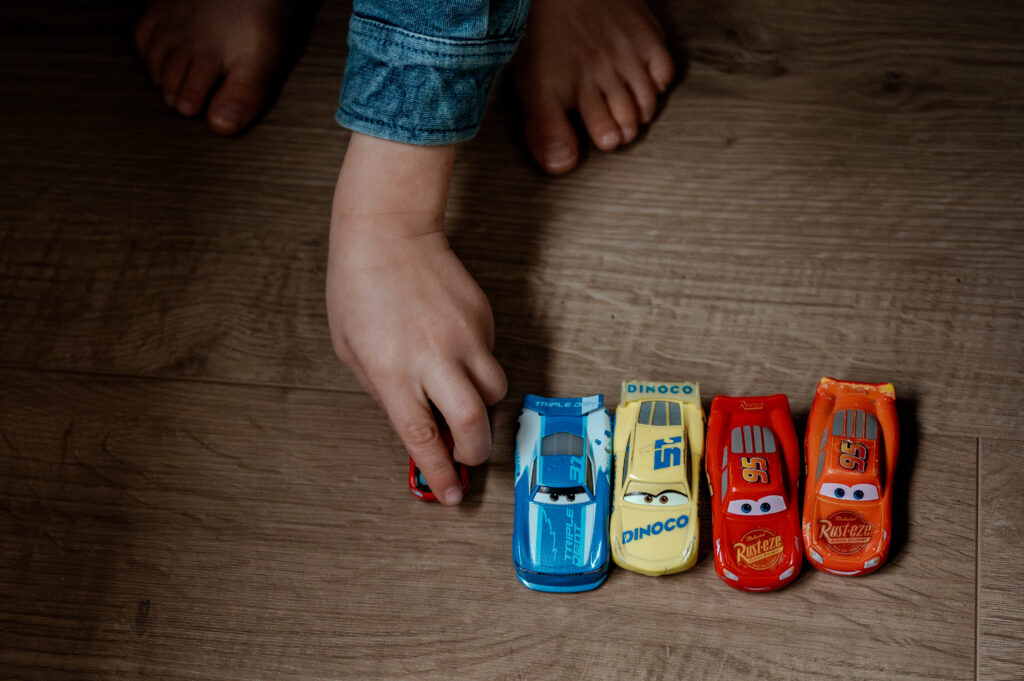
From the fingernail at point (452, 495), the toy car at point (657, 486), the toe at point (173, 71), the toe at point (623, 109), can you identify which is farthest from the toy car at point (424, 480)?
the toe at point (173, 71)

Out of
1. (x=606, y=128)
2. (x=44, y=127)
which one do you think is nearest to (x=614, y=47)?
(x=606, y=128)

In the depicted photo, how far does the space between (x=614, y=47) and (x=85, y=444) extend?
659 millimetres

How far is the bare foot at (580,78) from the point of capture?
2.91 ft

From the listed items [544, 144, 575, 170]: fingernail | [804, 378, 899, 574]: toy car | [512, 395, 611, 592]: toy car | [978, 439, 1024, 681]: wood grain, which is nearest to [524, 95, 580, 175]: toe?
[544, 144, 575, 170]: fingernail

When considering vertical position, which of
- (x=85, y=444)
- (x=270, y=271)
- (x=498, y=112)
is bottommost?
(x=85, y=444)

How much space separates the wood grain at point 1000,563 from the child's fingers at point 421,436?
1.48 ft

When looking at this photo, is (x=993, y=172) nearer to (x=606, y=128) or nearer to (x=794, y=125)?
(x=794, y=125)

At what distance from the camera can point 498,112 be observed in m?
0.93

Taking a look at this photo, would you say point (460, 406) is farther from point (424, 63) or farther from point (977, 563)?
point (977, 563)

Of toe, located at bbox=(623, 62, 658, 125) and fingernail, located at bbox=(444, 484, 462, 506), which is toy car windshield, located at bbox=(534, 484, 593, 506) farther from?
toe, located at bbox=(623, 62, 658, 125)

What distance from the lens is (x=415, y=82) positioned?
0.66 meters

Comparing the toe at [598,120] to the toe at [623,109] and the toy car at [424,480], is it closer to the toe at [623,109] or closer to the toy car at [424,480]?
the toe at [623,109]

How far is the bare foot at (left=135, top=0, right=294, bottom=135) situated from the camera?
92 centimetres

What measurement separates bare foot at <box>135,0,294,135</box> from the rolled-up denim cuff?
27cm
